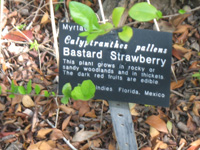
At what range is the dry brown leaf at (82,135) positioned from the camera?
4.06 ft

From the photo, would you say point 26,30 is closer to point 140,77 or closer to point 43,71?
point 43,71

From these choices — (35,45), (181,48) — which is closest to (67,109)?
(35,45)

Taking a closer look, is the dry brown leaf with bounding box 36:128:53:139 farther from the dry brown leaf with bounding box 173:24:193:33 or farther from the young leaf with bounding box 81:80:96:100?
the dry brown leaf with bounding box 173:24:193:33

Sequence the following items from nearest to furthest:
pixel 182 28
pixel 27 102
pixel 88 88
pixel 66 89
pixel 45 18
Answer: pixel 88 88 → pixel 66 89 → pixel 27 102 → pixel 182 28 → pixel 45 18

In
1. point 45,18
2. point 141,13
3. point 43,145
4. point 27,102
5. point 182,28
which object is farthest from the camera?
point 45,18

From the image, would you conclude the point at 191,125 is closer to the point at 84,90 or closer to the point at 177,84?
the point at 177,84

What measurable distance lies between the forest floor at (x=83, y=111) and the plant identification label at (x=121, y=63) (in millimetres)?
282

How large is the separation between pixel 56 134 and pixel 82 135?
125 mm

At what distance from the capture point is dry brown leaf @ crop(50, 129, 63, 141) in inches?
48.9

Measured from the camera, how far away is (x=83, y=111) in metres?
1.30

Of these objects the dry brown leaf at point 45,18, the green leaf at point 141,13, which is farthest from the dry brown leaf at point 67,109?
the green leaf at point 141,13

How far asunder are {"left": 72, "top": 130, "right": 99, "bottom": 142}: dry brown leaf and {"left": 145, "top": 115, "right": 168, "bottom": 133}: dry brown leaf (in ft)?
0.89

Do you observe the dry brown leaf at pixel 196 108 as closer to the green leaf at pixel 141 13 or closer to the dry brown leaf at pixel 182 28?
the dry brown leaf at pixel 182 28

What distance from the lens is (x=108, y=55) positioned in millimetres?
996
